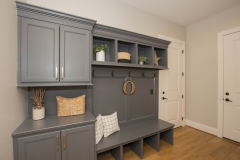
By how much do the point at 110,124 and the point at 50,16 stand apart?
5.92ft

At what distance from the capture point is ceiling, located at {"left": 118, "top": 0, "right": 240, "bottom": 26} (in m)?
2.20

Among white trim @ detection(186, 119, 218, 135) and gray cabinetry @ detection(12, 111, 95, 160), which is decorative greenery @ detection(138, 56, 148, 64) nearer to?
gray cabinetry @ detection(12, 111, 95, 160)

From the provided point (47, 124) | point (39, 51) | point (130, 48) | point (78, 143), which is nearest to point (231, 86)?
point (130, 48)

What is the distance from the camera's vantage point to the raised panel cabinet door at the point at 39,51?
4.05 feet

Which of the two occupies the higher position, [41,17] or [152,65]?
[41,17]

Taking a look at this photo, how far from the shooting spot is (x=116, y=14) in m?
2.14

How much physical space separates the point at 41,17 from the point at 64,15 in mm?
257

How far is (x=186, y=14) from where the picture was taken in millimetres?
2639

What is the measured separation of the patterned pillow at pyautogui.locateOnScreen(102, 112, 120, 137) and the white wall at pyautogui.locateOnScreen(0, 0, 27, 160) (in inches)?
44.9

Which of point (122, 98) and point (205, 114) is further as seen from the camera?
point (205, 114)

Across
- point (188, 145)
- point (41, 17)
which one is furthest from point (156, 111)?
point (41, 17)

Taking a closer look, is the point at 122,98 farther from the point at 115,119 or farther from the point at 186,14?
the point at 186,14

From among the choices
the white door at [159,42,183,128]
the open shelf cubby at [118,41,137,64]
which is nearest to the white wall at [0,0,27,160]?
the open shelf cubby at [118,41,137,64]

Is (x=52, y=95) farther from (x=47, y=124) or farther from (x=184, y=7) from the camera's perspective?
(x=184, y=7)
